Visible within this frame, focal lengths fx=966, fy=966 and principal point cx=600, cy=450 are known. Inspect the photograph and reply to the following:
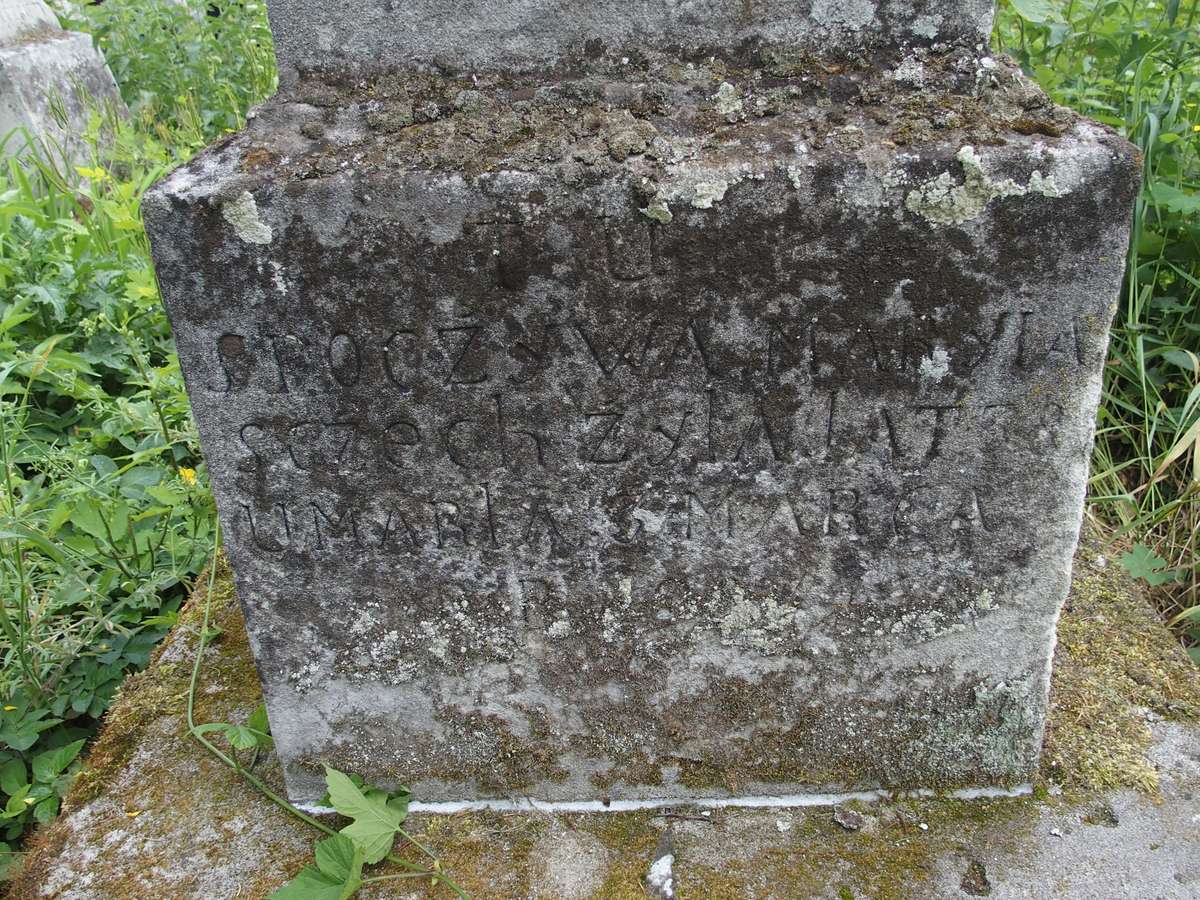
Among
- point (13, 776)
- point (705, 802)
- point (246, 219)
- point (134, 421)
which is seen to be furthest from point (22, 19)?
point (705, 802)

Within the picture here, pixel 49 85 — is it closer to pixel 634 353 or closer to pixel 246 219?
pixel 246 219

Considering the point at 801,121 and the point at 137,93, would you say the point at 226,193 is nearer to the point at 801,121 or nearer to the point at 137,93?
the point at 801,121

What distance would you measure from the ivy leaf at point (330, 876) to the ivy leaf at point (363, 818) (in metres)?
0.03

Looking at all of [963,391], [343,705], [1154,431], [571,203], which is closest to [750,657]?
[963,391]

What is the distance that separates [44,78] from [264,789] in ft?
15.3

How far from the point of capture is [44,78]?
505 cm

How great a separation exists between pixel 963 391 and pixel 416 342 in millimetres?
869

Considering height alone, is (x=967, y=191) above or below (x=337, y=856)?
above

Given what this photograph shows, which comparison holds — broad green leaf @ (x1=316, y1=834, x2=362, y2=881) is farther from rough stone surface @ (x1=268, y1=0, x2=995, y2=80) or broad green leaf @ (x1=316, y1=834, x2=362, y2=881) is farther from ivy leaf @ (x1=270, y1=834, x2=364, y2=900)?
rough stone surface @ (x1=268, y1=0, x2=995, y2=80)

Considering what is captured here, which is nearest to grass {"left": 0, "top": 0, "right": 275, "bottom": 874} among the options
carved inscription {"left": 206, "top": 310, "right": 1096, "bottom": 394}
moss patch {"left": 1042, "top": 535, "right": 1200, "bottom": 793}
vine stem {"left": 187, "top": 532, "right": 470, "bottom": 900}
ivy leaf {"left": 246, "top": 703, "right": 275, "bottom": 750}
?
vine stem {"left": 187, "top": 532, "right": 470, "bottom": 900}

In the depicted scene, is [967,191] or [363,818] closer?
[967,191]

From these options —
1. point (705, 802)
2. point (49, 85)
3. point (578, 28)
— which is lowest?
point (705, 802)

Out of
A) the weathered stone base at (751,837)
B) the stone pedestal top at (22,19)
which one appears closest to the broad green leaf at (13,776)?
the weathered stone base at (751,837)

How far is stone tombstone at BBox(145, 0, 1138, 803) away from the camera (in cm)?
142
